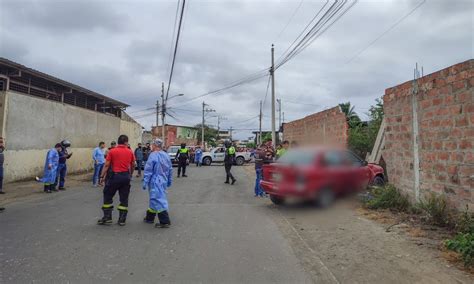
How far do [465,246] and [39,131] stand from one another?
57.2 feet

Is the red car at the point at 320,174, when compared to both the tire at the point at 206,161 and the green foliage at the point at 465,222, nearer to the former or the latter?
the green foliage at the point at 465,222

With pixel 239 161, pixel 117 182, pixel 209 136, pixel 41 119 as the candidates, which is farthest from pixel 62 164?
pixel 209 136

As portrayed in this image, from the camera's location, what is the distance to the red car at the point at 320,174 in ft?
4.66

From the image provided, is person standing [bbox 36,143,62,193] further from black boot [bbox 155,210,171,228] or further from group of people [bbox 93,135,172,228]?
black boot [bbox 155,210,171,228]

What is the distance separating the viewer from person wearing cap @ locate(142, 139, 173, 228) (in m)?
7.02

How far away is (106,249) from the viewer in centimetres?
550

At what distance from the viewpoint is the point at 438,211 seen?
6.62 metres

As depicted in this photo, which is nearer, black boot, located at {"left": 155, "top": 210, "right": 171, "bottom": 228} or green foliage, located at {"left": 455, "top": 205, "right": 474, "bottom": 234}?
green foliage, located at {"left": 455, "top": 205, "right": 474, "bottom": 234}

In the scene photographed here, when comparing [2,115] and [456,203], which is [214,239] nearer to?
[456,203]

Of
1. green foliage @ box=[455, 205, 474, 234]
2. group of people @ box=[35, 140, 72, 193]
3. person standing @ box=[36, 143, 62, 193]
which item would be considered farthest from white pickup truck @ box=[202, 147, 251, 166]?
green foliage @ box=[455, 205, 474, 234]

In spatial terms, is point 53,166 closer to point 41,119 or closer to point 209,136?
point 41,119

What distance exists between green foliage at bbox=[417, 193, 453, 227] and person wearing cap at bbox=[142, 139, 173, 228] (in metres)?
4.84

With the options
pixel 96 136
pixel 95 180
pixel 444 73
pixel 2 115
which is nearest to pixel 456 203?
pixel 444 73

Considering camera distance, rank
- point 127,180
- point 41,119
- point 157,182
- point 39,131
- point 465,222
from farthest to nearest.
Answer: point 41,119 < point 39,131 < point 127,180 < point 157,182 < point 465,222
